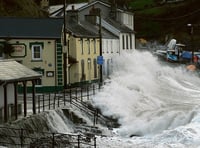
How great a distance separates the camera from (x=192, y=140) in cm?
2886

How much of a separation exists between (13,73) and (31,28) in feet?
62.2

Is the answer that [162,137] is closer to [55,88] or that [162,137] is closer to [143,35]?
[55,88]

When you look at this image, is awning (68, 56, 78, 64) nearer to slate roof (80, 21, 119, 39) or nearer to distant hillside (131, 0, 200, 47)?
slate roof (80, 21, 119, 39)

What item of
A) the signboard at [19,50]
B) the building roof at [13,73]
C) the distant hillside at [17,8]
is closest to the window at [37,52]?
the signboard at [19,50]

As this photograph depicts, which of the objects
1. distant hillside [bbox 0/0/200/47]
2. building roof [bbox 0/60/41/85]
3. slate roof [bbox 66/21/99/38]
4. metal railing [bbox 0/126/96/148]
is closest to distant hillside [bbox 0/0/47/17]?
slate roof [bbox 66/21/99/38]

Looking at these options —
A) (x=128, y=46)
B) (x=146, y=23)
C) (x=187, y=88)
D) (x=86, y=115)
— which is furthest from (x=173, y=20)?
(x=86, y=115)

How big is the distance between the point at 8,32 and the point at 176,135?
839 inches

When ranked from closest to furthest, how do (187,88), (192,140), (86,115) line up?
(192,140)
(86,115)
(187,88)

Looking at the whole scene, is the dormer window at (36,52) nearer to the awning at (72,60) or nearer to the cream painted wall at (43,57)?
the cream painted wall at (43,57)

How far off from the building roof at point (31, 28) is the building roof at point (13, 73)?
16.0m

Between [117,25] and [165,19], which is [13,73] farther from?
[165,19]

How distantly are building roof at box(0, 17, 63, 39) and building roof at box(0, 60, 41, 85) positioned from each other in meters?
16.0

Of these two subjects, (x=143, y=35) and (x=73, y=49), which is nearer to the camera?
(x=73, y=49)

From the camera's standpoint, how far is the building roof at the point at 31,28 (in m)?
45.3
